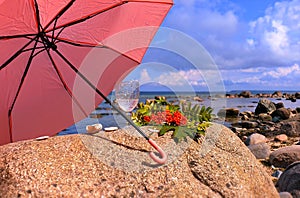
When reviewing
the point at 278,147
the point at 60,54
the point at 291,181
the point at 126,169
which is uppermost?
the point at 60,54

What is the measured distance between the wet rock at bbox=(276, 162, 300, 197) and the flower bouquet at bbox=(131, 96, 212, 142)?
2.27m

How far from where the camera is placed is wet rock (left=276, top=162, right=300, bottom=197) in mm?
6156

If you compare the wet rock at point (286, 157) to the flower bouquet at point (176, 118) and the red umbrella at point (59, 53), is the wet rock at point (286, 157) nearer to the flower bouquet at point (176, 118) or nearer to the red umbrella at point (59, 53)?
the flower bouquet at point (176, 118)

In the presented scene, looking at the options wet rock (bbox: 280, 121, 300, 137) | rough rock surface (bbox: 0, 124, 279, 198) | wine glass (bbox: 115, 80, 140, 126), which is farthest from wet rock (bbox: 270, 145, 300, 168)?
wet rock (bbox: 280, 121, 300, 137)

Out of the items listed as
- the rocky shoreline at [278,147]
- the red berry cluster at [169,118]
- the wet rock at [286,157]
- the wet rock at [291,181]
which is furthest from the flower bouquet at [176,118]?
the wet rock at [286,157]

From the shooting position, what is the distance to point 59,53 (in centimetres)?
619

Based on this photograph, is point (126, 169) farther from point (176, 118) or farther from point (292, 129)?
point (292, 129)

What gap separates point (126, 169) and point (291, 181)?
364cm

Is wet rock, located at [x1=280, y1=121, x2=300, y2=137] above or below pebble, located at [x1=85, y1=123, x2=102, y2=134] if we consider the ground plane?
below

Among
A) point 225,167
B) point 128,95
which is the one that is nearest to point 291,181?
point 225,167

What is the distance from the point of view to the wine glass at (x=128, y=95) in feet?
20.0

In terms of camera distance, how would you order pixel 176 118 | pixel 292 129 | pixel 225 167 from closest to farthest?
1. pixel 225 167
2. pixel 176 118
3. pixel 292 129

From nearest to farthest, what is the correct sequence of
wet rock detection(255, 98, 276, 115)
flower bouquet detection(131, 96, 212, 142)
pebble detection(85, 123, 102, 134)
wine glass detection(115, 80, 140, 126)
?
flower bouquet detection(131, 96, 212, 142) < pebble detection(85, 123, 102, 134) < wine glass detection(115, 80, 140, 126) < wet rock detection(255, 98, 276, 115)

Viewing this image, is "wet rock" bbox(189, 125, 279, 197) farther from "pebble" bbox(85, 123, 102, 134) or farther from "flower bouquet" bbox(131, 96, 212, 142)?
"pebble" bbox(85, 123, 102, 134)
